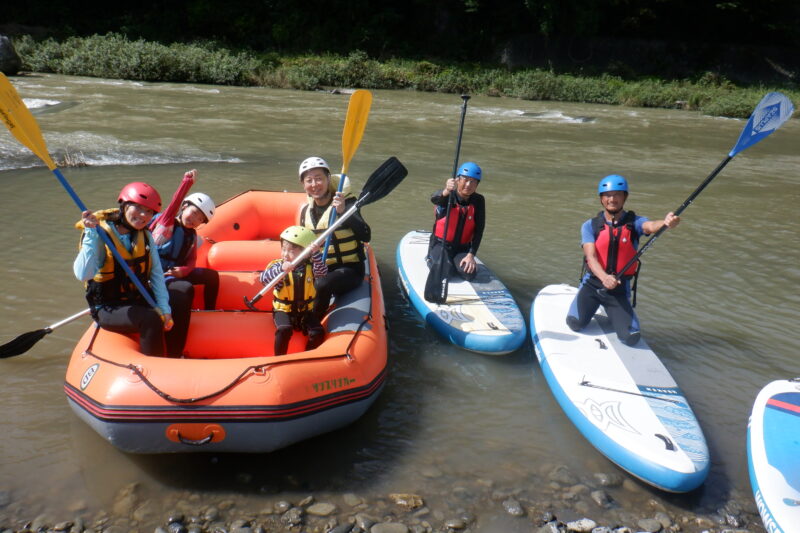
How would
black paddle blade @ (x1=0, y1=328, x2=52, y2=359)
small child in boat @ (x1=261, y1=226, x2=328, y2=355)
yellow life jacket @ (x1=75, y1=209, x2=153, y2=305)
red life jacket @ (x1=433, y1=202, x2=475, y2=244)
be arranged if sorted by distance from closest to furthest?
1. yellow life jacket @ (x1=75, y1=209, x2=153, y2=305)
2. small child in boat @ (x1=261, y1=226, x2=328, y2=355)
3. black paddle blade @ (x1=0, y1=328, x2=52, y2=359)
4. red life jacket @ (x1=433, y1=202, x2=475, y2=244)

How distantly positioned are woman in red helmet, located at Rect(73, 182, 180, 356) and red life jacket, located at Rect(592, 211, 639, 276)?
2.61m

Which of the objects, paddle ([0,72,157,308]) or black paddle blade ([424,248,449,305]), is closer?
paddle ([0,72,157,308])

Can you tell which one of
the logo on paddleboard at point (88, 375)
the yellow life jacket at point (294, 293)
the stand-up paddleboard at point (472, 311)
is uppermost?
the yellow life jacket at point (294, 293)

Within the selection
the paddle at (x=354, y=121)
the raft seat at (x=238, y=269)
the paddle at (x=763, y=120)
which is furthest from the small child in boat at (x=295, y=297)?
the paddle at (x=763, y=120)

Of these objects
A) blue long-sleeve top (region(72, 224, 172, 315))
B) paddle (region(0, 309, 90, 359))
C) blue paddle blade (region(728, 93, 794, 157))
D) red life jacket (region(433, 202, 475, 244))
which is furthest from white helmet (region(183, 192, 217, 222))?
blue paddle blade (region(728, 93, 794, 157))

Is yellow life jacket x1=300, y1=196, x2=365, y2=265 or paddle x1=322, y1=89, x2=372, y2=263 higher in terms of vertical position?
paddle x1=322, y1=89, x2=372, y2=263

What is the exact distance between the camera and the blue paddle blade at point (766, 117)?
366 centimetres

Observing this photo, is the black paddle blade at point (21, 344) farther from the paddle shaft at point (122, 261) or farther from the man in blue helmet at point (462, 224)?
the man in blue helmet at point (462, 224)

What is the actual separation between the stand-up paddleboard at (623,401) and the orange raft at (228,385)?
106cm

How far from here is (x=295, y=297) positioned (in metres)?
3.32

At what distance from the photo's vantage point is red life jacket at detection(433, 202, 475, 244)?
4.70 metres

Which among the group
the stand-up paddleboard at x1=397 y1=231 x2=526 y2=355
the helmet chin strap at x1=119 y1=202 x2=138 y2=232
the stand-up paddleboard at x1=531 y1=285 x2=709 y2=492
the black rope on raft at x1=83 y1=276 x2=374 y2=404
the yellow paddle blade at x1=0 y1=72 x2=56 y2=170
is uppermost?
the yellow paddle blade at x1=0 y1=72 x2=56 y2=170

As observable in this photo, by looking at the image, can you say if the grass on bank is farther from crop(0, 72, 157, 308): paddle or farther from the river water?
crop(0, 72, 157, 308): paddle

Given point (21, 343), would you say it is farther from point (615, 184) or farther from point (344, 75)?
point (344, 75)
